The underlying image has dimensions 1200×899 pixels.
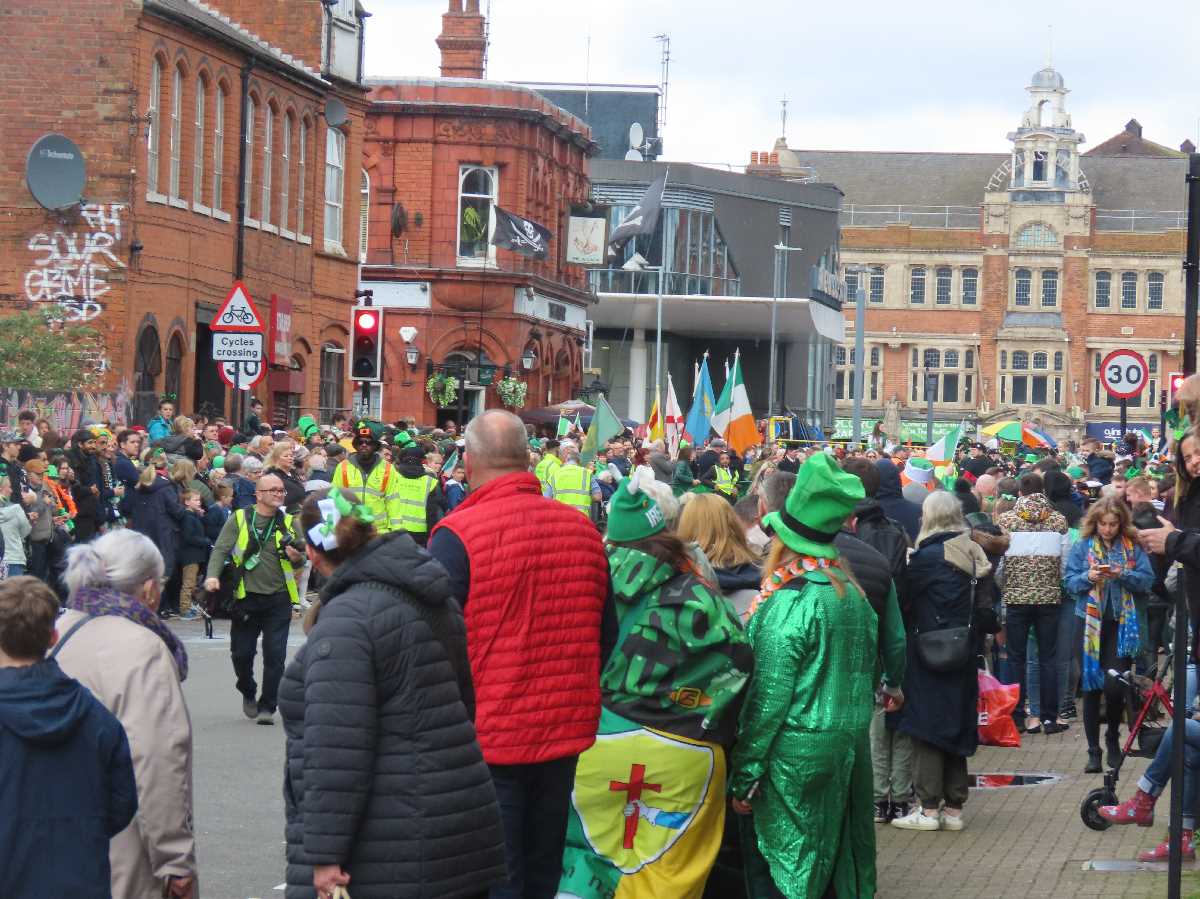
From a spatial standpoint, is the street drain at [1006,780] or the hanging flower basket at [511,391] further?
the hanging flower basket at [511,391]

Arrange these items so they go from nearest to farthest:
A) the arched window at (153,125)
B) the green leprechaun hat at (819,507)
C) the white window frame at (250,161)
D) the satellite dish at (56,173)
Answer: the green leprechaun hat at (819,507)
the satellite dish at (56,173)
the arched window at (153,125)
the white window frame at (250,161)

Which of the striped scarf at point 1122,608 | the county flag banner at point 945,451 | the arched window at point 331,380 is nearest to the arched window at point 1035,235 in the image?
the arched window at point 331,380

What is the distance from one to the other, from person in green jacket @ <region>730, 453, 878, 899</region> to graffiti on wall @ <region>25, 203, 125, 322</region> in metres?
25.3

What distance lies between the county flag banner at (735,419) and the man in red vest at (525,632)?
87.4 ft

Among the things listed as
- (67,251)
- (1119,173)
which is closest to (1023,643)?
(67,251)

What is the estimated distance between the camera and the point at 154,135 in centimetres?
3300

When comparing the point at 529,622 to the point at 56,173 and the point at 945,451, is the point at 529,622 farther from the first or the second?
the point at 945,451

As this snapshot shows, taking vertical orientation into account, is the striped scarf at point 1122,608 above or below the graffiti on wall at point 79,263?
below

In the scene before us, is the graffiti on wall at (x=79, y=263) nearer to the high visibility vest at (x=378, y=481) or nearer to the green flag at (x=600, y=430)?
the green flag at (x=600, y=430)

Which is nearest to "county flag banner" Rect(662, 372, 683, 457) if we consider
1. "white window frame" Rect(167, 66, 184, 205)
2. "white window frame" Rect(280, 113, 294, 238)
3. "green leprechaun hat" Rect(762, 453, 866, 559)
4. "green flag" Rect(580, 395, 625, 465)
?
"green flag" Rect(580, 395, 625, 465)

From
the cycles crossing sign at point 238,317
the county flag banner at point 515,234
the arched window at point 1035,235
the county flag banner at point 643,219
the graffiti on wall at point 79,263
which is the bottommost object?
the cycles crossing sign at point 238,317

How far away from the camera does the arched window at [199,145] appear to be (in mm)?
34969

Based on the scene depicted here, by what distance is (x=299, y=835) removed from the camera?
18.7 ft

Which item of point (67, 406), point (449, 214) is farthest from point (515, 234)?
point (67, 406)
